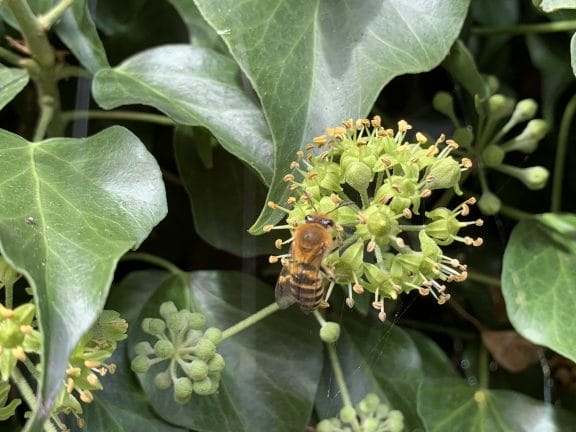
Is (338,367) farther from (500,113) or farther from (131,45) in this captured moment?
(131,45)

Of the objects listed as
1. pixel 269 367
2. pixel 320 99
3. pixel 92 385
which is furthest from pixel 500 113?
A: pixel 92 385

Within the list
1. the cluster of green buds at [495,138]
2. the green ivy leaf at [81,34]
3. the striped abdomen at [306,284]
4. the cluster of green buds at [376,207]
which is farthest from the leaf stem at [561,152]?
the green ivy leaf at [81,34]

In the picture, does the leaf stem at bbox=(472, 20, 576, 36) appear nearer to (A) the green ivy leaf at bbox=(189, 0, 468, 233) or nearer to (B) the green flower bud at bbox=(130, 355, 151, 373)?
(A) the green ivy leaf at bbox=(189, 0, 468, 233)

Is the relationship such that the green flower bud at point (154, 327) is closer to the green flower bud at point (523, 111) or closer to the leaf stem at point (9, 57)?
the leaf stem at point (9, 57)

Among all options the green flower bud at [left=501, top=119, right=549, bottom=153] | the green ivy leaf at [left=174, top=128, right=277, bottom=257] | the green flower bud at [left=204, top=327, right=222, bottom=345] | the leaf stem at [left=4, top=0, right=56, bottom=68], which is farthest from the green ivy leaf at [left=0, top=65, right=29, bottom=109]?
the green flower bud at [left=501, top=119, right=549, bottom=153]

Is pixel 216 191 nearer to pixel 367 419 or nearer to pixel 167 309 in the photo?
pixel 167 309
